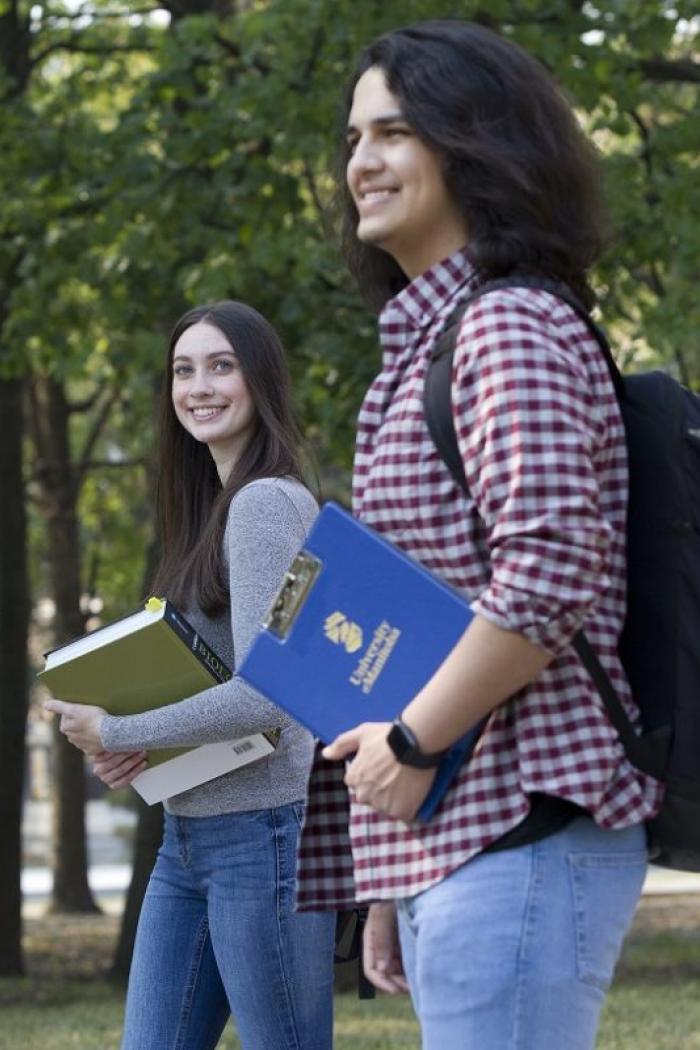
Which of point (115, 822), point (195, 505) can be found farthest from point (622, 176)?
point (115, 822)

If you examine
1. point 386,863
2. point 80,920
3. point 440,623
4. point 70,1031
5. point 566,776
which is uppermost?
point 440,623

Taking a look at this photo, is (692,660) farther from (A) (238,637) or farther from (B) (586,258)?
(A) (238,637)

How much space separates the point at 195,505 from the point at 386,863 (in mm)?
1863

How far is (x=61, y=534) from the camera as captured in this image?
18.0 m

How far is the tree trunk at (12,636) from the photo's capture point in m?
14.7

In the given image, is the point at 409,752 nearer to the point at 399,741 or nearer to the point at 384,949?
the point at 399,741

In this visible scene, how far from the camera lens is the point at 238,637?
3451 mm

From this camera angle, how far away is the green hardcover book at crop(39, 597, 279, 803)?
354cm

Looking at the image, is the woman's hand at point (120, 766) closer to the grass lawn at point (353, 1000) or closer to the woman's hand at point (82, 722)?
the woman's hand at point (82, 722)


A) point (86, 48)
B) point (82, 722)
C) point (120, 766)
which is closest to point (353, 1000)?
point (86, 48)

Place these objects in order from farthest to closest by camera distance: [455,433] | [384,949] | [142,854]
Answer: [142,854]
[384,949]
[455,433]

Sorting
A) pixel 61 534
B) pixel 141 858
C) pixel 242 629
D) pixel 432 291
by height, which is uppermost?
pixel 432 291

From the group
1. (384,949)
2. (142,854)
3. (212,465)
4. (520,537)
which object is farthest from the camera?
(142,854)

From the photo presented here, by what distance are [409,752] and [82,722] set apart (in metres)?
1.58
